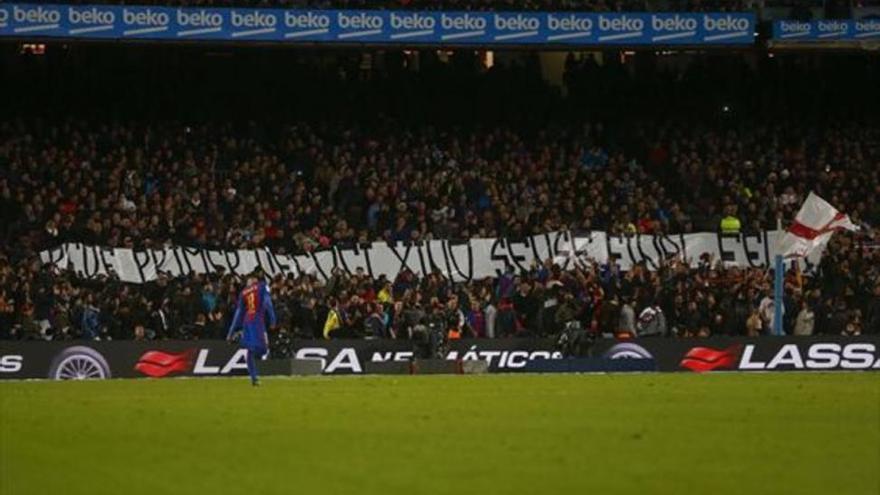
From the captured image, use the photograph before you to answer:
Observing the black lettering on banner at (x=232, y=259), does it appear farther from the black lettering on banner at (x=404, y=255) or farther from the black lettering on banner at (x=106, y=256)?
the black lettering on banner at (x=404, y=255)

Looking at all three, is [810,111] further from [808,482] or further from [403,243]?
[808,482]

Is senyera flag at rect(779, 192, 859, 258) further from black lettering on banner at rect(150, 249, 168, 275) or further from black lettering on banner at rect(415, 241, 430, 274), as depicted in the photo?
black lettering on banner at rect(150, 249, 168, 275)

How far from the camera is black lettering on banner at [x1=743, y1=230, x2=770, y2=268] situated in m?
43.7

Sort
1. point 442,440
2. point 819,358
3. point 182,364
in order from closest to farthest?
1. point 442,440
2. point 182,364
3. point 819,358

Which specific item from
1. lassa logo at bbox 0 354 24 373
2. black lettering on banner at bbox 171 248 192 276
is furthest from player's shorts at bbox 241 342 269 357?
black lettering on banner at bbox 171 248 192 276

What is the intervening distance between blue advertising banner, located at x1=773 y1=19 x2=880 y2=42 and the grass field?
20.8 metres

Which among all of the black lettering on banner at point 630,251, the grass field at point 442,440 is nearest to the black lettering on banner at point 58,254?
the grass field at point 442,440

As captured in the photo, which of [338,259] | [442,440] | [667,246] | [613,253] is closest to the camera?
[442,440]

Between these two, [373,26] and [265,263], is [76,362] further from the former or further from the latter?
[373,26]

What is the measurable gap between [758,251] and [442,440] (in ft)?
87.3

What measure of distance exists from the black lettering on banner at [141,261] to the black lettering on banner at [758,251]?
1448cm

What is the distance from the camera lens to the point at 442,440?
18.5 metres

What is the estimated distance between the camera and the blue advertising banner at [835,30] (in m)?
47.3

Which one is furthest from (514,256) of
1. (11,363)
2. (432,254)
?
(11,363)
